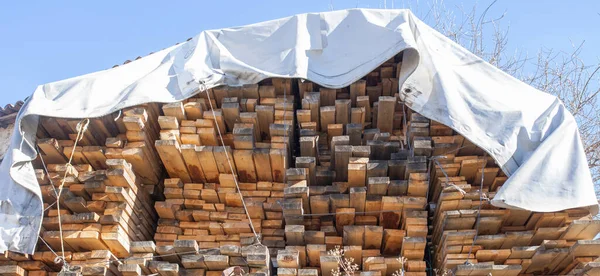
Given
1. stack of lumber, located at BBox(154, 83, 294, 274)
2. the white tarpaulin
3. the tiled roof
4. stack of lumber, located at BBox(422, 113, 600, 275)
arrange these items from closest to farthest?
1. stack of lumber, located at BBox(422, 113, 600, 275)
2. the white tarpaulin
3. stack of lumber, located at BBox(154, 83, 294, 274)
4. the tiled roof

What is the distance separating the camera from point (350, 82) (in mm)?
6016

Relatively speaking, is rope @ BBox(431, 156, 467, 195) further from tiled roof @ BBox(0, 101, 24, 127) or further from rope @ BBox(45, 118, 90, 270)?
tiled roof @ BBox(0, 101, 24, 127)

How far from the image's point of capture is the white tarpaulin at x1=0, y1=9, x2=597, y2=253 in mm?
5297

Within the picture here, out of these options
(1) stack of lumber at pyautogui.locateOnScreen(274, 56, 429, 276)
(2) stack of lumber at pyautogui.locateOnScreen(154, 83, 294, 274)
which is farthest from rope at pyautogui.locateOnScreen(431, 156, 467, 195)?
(2) stack of lumber at pyautogui.locateOnScreen(154, 83, 294, 274)

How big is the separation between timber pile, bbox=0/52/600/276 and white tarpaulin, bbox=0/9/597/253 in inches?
7.8

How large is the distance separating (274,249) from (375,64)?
1991 mm

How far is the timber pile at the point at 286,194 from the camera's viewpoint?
17.5 feet

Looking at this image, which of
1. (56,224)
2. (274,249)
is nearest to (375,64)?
(274,249)

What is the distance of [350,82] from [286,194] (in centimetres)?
127

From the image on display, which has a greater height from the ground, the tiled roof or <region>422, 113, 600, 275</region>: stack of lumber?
the tiled roof

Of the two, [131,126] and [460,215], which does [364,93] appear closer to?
[460,215]

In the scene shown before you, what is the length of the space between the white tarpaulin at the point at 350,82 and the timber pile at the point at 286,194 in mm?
199

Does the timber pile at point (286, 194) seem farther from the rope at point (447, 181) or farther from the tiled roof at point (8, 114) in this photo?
the tiled roof at point (8, 114)

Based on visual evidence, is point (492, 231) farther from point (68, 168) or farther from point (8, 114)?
point (8, 114)
